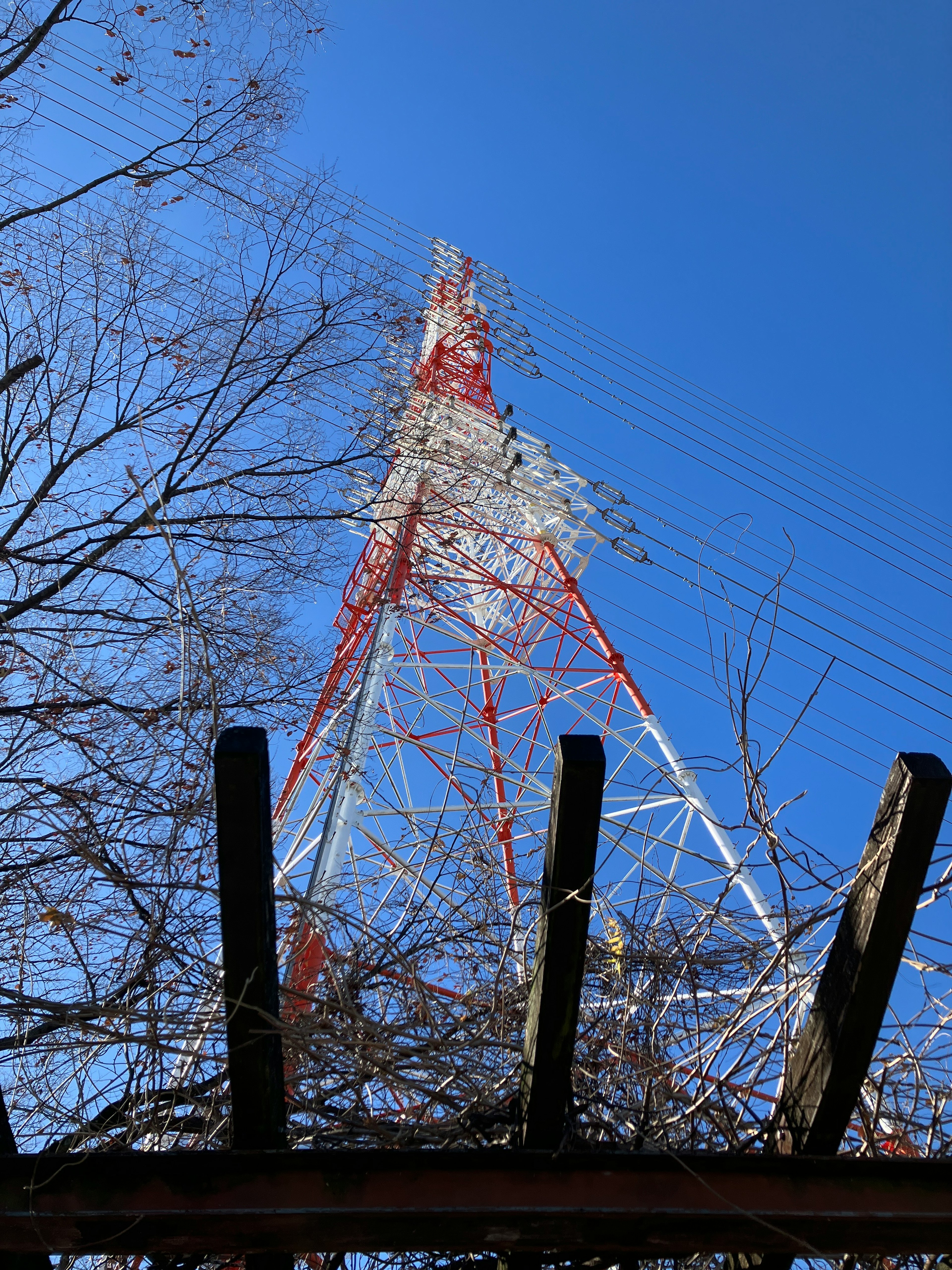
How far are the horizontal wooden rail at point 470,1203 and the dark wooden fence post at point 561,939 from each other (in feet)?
0.27

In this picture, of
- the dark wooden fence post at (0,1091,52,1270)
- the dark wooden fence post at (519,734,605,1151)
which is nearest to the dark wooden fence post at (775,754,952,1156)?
the dark wooden fence post at (519,734,605,1151)

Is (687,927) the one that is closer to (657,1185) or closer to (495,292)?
(657,1185)

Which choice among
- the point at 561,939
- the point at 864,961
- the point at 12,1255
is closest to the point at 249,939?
the point at 561,939

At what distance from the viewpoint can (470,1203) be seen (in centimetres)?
167

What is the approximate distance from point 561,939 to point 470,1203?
535 millimetres

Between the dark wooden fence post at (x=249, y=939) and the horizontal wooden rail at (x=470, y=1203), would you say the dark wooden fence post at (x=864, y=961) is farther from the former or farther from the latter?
the dark wooden fence post at (x=249, y=939)

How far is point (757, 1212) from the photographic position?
1.70 meters

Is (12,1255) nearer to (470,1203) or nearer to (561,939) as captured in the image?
(470,1203)

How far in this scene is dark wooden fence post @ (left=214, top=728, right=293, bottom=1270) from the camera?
4.92 feet

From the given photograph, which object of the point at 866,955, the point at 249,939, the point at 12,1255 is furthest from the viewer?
the point at 12,1255

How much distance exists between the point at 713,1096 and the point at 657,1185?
430mm

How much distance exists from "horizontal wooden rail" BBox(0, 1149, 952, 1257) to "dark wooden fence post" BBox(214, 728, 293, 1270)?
0.24ft

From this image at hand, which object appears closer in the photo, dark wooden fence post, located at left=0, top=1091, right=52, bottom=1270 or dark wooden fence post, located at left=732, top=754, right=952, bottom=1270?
dark wooden fence post, located at left=732, top=754, right=952, bottom=1270

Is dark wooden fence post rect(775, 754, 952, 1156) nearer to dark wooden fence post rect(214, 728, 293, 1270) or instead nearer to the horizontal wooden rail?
the horizontal wooden rail
